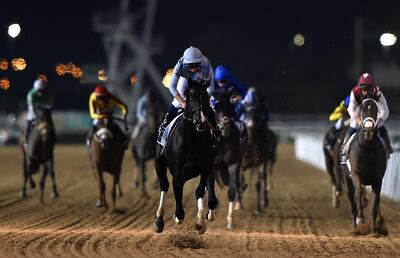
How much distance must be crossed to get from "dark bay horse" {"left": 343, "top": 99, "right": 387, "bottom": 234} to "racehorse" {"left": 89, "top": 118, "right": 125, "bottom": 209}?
555 cm

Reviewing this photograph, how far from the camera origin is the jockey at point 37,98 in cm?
2000

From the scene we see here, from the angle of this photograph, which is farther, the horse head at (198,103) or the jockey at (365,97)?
the jockey at (365,97)

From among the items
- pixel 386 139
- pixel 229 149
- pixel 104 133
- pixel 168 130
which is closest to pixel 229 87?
pixel 229 149

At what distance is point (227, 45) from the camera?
6950 centimetres

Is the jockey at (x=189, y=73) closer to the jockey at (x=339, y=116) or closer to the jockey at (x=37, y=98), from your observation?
the jockey at (x=339, y=116)

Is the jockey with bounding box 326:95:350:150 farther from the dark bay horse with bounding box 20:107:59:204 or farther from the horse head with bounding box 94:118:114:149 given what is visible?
the dark bay horse with bounding box 20:107:59:204

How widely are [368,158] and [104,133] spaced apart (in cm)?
605

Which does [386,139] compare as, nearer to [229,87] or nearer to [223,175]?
[229,87]

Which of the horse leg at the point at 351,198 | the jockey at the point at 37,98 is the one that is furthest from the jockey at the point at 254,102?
the jockey at the point at 37,98

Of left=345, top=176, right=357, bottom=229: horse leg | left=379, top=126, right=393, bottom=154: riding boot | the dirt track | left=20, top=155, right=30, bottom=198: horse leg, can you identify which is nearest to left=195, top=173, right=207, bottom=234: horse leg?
the dirt track

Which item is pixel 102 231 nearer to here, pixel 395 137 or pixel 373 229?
pixel 373 229

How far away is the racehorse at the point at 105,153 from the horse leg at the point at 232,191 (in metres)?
3.04

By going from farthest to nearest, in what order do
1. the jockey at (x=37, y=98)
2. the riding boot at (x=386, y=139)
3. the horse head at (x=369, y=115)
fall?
the jockey at (x=37, y=98)
the riding boot at (x=386, y=139)
the horse head at (x=369, y=115)

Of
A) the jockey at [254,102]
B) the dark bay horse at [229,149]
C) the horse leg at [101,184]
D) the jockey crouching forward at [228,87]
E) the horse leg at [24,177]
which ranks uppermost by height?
the jockey crouching forward at [228,87]
